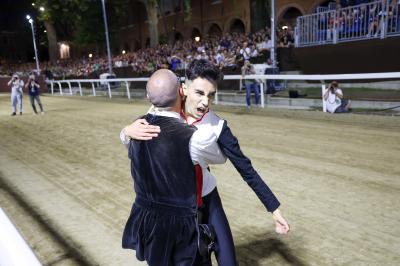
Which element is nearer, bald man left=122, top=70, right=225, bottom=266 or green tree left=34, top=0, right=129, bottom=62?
bald man left=122, top=70, right=225, bottom=266

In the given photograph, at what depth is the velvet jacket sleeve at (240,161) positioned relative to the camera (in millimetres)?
2061

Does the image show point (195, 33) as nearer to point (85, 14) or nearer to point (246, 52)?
point (85, 14)

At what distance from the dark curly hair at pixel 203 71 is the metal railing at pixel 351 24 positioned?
39.1ft

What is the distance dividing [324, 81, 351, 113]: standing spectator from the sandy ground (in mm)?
639

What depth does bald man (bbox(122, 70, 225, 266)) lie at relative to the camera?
1.98m

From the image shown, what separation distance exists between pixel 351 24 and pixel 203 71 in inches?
513

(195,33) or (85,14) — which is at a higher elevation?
(85,14)

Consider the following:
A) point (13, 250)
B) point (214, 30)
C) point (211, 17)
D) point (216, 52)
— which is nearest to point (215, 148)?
point (13, 250)

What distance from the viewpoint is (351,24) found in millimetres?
13727

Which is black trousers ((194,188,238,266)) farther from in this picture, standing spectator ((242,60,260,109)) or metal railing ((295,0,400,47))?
metal railing ((295,0,400,47))

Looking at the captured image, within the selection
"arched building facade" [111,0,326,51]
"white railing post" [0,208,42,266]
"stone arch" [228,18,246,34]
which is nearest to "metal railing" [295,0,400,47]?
"arched building facade" [111,0,326,51]

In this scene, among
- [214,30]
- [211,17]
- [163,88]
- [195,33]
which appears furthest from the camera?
[195,33]

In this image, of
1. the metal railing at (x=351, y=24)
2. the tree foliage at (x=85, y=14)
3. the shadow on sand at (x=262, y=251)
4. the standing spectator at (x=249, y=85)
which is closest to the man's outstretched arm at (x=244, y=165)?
the shadow on sand at (x=262, y=251)

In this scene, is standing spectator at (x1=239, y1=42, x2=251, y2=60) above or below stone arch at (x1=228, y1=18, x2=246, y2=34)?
below
